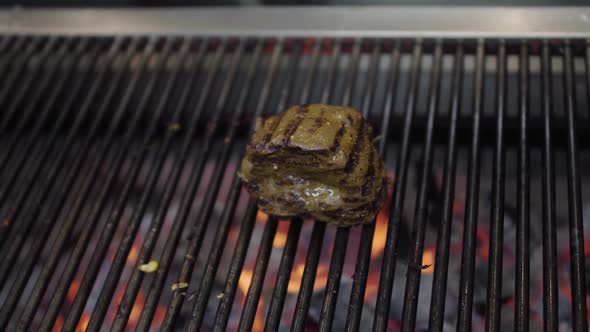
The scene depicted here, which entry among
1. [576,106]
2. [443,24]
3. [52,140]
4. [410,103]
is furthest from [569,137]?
[52,140]

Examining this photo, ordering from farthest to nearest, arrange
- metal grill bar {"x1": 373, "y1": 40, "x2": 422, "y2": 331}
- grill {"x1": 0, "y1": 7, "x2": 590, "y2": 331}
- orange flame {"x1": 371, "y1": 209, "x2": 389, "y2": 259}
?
1. orange flame {"x1": 371, "y1": 209, "x2": 389, "y2": 259}
2. grill {"x1": 0, "y1": 7, "x2": 590, "y2": 331}
3. metal grill bar {"x1": 373, "y1": 40, "x2": 422, "y2": 331}

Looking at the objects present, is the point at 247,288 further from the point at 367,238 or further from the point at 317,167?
the point at 317,167

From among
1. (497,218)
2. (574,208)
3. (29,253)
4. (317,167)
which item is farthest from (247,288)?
(574,208)

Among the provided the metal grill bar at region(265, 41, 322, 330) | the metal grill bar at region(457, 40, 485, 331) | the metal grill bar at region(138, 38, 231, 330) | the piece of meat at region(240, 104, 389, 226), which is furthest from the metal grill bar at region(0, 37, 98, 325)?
the metal grill bar at region(457, 40, 485, 331)

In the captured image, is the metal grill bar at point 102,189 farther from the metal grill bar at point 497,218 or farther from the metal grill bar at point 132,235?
the metal grill bar at point 497,218

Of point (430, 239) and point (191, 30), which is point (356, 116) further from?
point (191, 30)

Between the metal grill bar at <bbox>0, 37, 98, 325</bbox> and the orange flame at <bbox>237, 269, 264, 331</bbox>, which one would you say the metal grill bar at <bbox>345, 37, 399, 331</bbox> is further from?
the metal grill bar at <bbox>0, 37, 98, 325</bbox>
